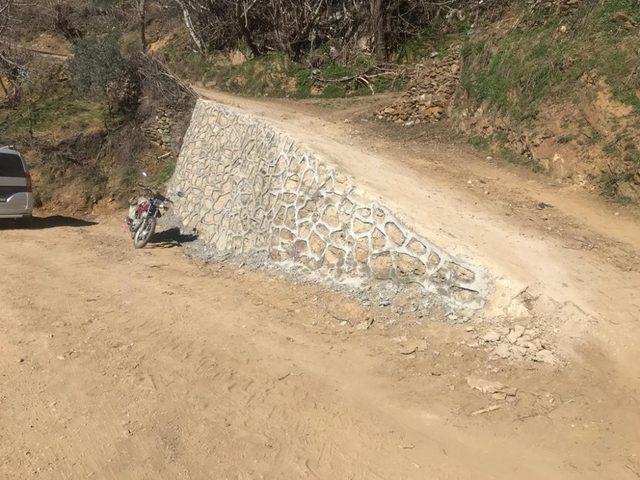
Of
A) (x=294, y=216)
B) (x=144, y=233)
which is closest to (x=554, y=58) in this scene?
(x=294, y=216)

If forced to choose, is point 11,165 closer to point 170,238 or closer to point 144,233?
point 144,233

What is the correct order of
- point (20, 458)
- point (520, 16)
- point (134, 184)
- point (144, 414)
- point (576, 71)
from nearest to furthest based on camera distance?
1. point (20, 458)
2. point (144, 414)
3. point (576, 71)
4. point (520, 16)
5. point (134, 184)

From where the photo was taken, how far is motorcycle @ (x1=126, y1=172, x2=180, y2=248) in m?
10.0

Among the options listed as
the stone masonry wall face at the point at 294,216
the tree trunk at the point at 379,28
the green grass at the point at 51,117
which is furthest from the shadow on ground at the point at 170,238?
the tree trunk at the point at 379,28

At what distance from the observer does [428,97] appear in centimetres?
1366

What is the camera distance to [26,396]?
502 cm

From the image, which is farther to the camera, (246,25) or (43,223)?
(246,25)

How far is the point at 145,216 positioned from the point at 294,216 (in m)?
3.41

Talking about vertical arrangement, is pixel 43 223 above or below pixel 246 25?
below

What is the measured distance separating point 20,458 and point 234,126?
8.52 m

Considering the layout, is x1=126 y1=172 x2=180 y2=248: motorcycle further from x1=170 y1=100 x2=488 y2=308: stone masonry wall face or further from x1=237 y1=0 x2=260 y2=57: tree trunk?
x1=237 y1=0 x2=260 y2=57: tree trunk

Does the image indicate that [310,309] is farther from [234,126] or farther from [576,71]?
[576,71]

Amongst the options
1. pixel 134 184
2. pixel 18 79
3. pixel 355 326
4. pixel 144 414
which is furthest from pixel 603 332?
pixel 18 79

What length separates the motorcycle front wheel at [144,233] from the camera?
1006 cm
